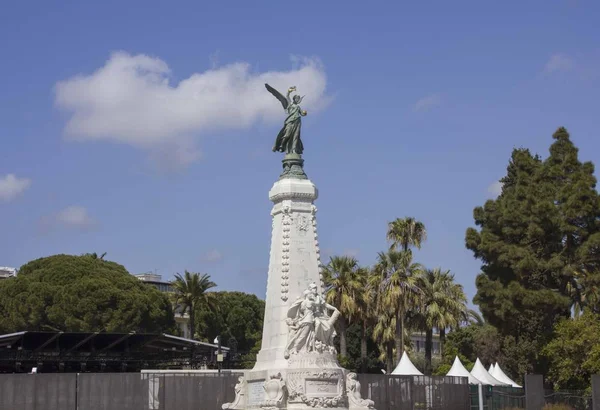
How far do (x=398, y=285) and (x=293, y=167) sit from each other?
19.5 m

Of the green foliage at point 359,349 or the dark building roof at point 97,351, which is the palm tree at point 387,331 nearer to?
the green foliage at point 359,349

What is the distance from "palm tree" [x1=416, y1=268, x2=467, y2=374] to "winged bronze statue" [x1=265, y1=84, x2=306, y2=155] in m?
20.3

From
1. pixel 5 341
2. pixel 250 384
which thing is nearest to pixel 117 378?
pixel 250 384

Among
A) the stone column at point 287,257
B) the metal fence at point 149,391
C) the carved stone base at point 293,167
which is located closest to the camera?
the stone column at point 287,257

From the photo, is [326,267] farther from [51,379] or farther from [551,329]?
[51,379]

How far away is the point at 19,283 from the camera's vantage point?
201 ft

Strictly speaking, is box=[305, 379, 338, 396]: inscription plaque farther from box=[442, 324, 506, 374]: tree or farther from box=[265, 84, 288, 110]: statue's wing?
box=[442, 324, 506, 374]: tree

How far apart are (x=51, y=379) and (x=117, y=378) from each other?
7.57 feet

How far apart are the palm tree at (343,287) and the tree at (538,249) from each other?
23.8 feet

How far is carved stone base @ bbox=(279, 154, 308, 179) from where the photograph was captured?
30.4 m

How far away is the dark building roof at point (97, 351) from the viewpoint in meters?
42.2

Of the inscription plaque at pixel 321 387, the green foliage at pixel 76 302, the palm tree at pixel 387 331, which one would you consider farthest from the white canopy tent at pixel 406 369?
the green foliage at pixel 76 302

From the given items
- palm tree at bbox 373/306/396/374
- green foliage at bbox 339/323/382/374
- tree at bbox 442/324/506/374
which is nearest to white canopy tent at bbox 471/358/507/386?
palm tree at bbox 373/306/396/374

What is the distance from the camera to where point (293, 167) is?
30578mm
